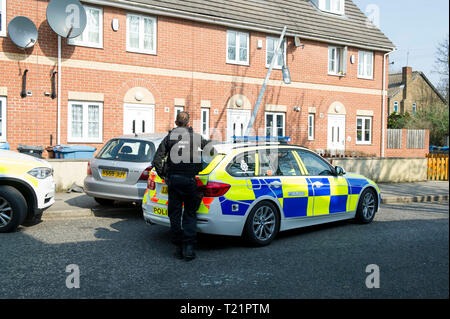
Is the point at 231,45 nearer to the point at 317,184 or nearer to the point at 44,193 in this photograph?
the point at 317,184

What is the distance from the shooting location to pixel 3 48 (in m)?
13.7

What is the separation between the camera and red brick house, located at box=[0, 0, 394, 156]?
564 inches

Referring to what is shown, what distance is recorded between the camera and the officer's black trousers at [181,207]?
19.7ft

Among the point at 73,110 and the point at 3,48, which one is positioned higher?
the point at 3,48

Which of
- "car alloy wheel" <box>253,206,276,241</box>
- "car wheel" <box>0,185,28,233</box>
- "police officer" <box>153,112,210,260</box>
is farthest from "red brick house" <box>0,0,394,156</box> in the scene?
"car alloy wheel" <box>253,206,276,241</box>

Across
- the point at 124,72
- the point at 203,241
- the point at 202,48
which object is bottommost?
the point at 203,241

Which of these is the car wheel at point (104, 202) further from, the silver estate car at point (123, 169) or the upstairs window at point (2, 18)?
the upstairs window at point (2, 18)

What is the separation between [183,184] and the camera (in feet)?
19.6

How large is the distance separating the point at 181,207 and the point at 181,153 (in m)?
0.73

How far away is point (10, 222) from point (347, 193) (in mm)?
5760

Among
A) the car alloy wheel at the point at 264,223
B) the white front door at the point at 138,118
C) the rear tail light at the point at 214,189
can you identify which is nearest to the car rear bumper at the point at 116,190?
the rear tail light at the point at 214,189

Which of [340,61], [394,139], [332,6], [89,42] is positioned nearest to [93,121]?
[89,42]
